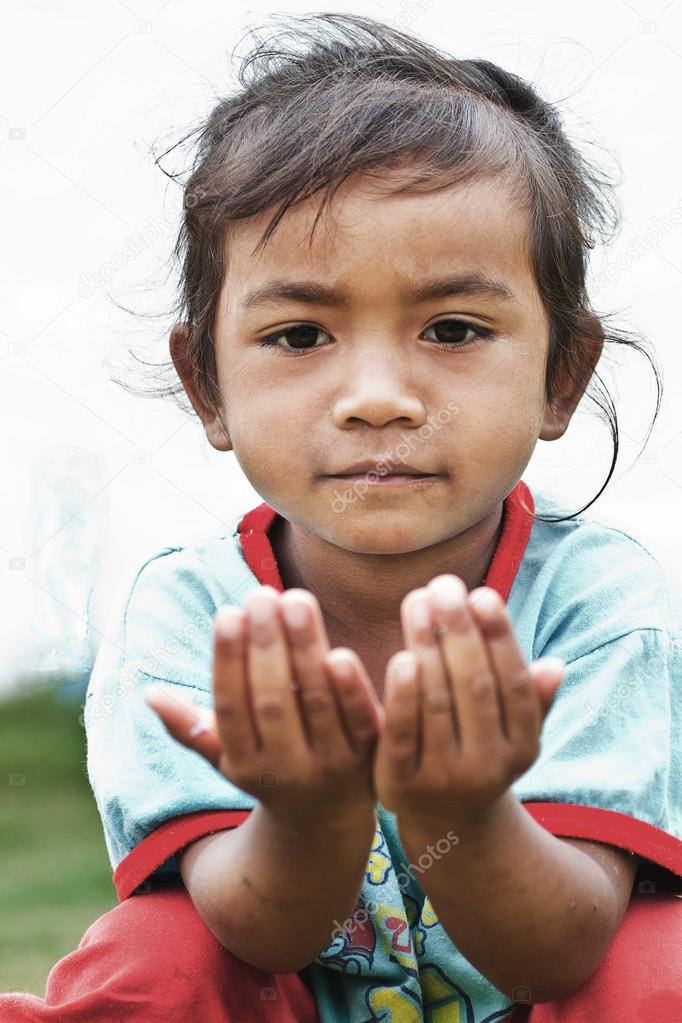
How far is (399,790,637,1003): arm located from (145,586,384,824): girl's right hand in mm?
125

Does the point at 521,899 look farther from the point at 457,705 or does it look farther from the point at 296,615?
the point at 296,615

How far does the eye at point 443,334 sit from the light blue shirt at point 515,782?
1.17 ft

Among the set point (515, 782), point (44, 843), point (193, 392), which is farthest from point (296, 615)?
point (44, 843)

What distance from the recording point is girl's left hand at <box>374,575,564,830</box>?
1.23 meters

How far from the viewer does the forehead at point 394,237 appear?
183cm

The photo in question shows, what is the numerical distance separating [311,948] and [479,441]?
2.27 ft

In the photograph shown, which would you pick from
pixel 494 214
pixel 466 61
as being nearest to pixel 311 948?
pixel 494 214

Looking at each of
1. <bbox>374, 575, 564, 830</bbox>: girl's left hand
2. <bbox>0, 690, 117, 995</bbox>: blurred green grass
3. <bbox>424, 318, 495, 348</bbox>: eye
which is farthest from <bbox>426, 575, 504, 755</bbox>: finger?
<bbox>0, 690, 117, 995</bbox>: blurred green grass

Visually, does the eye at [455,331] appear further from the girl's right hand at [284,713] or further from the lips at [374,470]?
the girl's right hand at [284,713]

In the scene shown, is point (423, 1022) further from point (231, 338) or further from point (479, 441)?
point (231, 338)

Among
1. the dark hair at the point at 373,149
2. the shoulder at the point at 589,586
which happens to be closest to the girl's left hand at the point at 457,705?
the shoulder at the point at 589,586

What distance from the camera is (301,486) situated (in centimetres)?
191

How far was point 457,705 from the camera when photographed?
127cm

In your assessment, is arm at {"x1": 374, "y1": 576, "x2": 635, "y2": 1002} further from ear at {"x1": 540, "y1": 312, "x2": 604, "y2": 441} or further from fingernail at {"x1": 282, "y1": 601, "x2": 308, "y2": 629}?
ear at {"x1": 540, "y1": 312, "x2": 604, "y2": 441}
